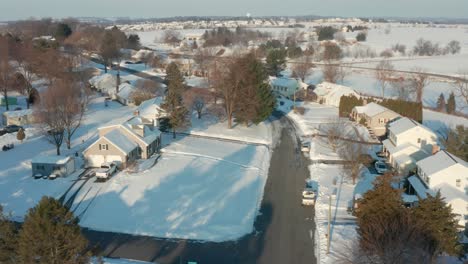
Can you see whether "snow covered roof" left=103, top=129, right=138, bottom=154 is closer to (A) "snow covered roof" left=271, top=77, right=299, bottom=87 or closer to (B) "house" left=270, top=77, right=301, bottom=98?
(B) "house" left=270, top=77, right=301, bottom=98

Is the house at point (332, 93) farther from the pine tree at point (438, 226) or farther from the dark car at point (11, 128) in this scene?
the pine tree at point (438, 226)

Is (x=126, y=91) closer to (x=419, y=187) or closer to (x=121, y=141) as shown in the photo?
(x=121, y=141)

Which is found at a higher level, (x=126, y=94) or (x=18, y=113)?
(x=126, y=94)

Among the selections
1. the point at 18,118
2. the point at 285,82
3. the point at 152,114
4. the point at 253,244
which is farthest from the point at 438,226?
the point at 285,82

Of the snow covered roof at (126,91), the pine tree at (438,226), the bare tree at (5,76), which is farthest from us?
the snow covered roof at (126,91)

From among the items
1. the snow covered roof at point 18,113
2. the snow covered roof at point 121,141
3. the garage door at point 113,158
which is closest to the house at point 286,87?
the snow covered roof at point 18,113

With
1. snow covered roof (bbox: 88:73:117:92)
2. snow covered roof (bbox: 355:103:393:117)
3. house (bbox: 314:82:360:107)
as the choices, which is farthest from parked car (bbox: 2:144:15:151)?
house (bbox: 314:82:360:107)
